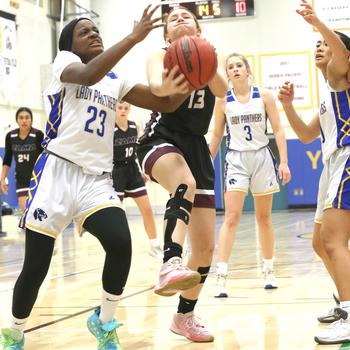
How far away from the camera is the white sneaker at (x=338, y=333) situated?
3.81 metres

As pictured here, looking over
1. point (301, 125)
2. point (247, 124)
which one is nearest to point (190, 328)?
point (301, 125)

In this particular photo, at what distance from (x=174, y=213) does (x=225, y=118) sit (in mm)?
2699

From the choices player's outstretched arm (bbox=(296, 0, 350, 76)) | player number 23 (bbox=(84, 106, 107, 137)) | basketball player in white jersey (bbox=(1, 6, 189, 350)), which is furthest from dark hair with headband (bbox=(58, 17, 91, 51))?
player's outstretched arm (bbox=(296, 0, 350, 76))

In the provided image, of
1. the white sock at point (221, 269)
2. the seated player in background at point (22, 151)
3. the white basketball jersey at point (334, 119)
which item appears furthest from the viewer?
the seated player in background at point (22, 151)

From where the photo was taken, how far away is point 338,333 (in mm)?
3838

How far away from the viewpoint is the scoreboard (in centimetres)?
1834

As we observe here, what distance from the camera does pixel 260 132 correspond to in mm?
6145

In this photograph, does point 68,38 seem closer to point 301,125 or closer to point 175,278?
point 175,278

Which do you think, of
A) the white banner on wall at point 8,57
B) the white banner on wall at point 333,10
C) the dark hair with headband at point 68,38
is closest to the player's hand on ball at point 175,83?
the dark hair with headband at point 68,38

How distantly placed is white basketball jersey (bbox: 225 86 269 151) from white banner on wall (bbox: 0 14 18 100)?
38.8ft

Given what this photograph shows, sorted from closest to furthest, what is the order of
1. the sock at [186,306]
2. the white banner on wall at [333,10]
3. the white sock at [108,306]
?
the white sock at [108,306] < the sock at [186,306] < the white banner on wall at [333,10]

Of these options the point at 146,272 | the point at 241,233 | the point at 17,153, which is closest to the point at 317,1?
the point at 241,233

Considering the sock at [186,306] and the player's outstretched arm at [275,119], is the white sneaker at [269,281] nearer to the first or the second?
the player's outstretched arm at [275,119]

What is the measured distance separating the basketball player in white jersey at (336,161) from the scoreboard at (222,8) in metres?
14.5
